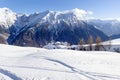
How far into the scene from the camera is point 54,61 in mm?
30938

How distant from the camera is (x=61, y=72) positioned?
Result: 24.3 metres

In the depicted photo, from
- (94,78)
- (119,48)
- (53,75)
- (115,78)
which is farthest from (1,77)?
(119,48)

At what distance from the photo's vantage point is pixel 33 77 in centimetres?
2217

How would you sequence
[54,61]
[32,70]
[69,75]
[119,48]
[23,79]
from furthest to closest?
[119,48]
[54,61]
[32,70]
[69,75]
[23,79]

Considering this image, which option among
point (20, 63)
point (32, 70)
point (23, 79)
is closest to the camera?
point (23, 79)

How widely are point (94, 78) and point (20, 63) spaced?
1117cm

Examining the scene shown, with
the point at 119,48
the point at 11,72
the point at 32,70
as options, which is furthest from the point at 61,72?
the point at 119,48

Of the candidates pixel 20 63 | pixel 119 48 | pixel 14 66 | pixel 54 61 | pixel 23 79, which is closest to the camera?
pixel 23 79

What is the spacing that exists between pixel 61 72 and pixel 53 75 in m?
1.59

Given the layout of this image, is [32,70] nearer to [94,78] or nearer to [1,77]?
[1,77]

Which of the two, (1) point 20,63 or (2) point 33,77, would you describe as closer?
(2) point 33,77

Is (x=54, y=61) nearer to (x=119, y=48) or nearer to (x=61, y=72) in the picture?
(x=61, y=72)

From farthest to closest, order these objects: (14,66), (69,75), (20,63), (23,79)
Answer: (20,63) < (14,66) < (69,75) < (23,79)

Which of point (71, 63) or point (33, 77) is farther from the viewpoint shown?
point (71, 63)
